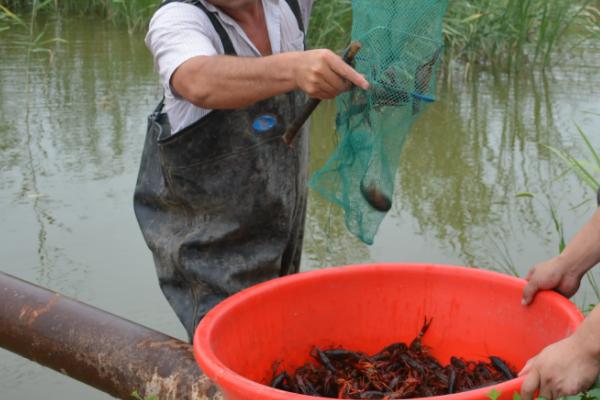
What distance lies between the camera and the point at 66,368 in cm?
252

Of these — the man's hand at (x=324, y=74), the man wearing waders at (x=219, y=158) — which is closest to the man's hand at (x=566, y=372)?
the man's hand at (x=324, y=74)

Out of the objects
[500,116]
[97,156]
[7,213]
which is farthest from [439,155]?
[7,213]

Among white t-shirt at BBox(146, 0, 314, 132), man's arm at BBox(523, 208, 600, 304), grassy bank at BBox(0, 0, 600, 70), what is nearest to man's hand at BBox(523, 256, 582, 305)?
man's arm at BBox(523, 208, 600, 304)

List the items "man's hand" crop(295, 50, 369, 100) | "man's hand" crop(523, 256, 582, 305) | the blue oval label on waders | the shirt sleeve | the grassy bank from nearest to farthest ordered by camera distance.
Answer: "man's hand" crop(295, 50, 369, 100)
"man's hand" crop(523, 256, 582, 305)
the shirt sleeve
the blue oval label on waders
the grassy bank

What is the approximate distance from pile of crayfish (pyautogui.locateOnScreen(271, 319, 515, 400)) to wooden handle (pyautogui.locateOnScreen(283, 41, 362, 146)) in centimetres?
51

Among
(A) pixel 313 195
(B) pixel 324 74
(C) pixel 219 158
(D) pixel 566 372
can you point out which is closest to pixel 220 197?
(C) pixel 219 158

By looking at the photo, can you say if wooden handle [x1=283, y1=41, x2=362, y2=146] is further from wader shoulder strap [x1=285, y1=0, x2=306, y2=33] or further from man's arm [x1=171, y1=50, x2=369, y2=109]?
wader shoulder strap [x1=285, y1=0, x2=306, y2=33]

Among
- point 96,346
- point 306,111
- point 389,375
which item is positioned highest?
point 306,111

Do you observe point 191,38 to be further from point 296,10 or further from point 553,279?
point 553,279

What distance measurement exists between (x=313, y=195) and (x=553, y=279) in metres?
2.41

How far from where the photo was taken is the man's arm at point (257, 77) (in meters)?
1.96

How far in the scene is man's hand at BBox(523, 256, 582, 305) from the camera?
207 cm

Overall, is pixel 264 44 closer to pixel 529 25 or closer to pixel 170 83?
pixel 170 83

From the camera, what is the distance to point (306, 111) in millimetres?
2178
